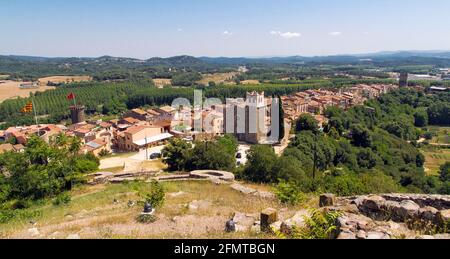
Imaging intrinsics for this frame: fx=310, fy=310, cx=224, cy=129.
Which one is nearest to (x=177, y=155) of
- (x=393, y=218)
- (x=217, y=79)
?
(x=393, y=218)

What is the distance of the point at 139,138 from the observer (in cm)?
3844

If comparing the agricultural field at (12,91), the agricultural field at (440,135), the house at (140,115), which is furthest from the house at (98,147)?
the agricultural field at (12,91)

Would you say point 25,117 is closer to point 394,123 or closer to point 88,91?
point 88,91

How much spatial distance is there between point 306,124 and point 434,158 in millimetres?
19032

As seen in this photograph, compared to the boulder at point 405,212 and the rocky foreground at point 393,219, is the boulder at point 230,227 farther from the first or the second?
the boulder at point 405,212

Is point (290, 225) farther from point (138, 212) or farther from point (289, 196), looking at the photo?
point (138, 212)

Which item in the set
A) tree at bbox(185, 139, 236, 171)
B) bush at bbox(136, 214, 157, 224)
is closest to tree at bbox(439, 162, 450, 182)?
tree at bbox(185, 139, 236, 171)

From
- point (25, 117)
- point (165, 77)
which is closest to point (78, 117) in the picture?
point (25, 117)

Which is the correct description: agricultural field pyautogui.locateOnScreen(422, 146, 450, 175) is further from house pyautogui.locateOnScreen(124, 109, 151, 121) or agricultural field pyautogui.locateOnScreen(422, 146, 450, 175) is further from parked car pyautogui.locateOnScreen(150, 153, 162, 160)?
house pyautogui.locateOnScreen(124, 109, 151, 121)

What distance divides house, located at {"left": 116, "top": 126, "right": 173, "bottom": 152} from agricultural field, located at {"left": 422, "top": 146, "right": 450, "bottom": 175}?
34682 mm

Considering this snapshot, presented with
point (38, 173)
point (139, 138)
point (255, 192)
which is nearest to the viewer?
point (255, 192)

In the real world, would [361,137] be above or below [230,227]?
below

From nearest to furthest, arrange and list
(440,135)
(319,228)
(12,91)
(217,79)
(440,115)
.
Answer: (319,228), (440,135), (440,115), (12,91), (217,79)

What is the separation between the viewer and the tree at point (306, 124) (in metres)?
43.7
